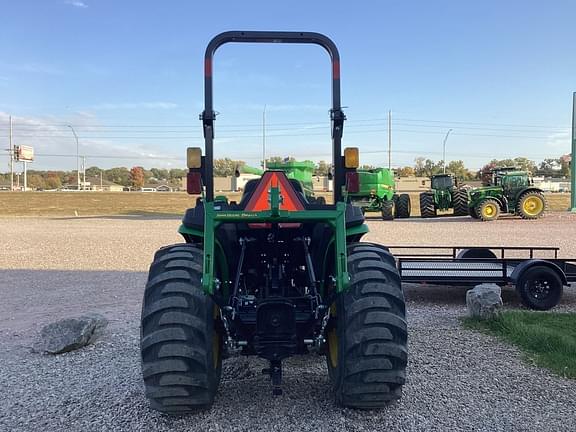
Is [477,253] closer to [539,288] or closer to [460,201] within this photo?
[539,288]

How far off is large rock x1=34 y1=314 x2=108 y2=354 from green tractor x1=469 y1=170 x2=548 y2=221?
21.0 m

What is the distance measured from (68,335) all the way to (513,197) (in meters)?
22.9

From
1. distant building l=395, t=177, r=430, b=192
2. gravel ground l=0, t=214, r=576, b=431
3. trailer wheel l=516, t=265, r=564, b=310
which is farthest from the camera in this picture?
distant building l=395, t=177, r=430, b=192

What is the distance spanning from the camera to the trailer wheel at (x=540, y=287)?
708 centimetres

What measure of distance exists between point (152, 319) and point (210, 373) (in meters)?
0.52

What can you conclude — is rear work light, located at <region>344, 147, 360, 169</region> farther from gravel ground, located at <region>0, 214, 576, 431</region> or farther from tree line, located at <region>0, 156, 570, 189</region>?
tree line, located at <region>0, 156, 570, 189</region>

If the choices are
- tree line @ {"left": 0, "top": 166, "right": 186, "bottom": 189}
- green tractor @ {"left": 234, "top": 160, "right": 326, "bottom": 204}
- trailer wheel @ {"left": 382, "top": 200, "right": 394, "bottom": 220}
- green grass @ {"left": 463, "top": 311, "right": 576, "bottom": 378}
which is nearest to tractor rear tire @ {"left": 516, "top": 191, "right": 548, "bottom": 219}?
trailer wheel @ {"left": 382, "top": 200, "right": 394, "bottom": 220}

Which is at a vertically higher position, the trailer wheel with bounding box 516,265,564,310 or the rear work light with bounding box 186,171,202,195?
the rear work light with bounding box 186,171,202,195

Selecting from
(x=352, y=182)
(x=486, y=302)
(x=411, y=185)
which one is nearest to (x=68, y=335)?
(x=352, y=182)

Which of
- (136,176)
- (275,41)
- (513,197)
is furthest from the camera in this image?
(136,176)

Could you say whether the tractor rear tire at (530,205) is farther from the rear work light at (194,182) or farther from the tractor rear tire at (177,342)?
the tractor rear tire at (177,342)

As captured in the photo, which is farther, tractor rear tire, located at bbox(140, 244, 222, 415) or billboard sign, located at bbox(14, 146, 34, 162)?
billboard sign, located at bbox(14, 146, 34, 162)

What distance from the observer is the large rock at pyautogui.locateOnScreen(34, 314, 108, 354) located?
17.4 ft

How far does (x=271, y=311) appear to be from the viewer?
11.2 ft
